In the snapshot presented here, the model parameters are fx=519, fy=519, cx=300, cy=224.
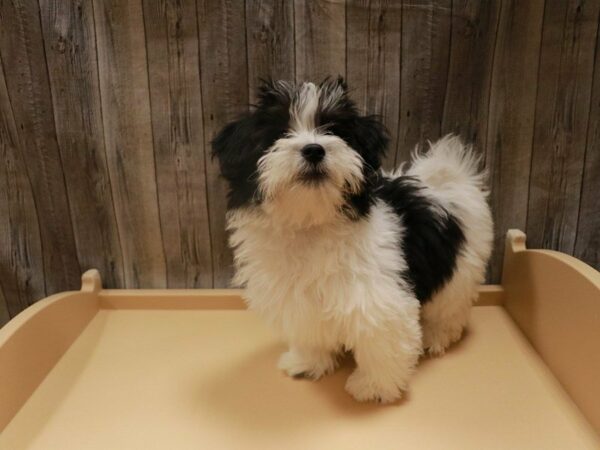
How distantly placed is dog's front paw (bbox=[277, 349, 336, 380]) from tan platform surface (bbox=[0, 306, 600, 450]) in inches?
1.1

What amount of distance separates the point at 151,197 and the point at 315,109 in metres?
0.91

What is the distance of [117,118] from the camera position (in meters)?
1.80

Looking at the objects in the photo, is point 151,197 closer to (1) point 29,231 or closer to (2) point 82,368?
(1) point 29,231

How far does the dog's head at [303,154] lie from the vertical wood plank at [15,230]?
0.95 metres

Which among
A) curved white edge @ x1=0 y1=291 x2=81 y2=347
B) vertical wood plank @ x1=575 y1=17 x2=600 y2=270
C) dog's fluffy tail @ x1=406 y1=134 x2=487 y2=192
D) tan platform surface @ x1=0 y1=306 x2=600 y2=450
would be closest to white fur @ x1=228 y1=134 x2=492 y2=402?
tan platform surface @ x1=0 y1=306 x2=600 y2=450

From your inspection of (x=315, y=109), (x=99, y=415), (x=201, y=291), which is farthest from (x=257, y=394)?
(x=315, y=109)

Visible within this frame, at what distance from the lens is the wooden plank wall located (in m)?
1.66

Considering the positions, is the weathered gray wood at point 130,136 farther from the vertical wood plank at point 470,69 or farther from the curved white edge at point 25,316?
the vertical wood plank at point 470,69

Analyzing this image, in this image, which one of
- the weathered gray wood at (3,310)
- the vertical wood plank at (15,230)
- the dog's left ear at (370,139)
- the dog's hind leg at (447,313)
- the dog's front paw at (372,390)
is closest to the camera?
the dog's left ear at (370,139)

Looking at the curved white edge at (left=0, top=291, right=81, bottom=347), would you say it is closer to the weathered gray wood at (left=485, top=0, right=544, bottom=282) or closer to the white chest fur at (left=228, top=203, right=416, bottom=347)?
the white chest fur at (left=228, top=203, right=416, bottom=347)

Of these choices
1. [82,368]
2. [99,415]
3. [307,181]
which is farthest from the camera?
[82,368]

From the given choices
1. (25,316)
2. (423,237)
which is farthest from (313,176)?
(25,316)

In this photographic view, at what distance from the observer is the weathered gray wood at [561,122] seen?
1646mm

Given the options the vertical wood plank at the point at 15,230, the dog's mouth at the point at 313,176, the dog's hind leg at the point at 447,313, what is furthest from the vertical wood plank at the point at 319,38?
the vertical wood plank at the point at 15,230
